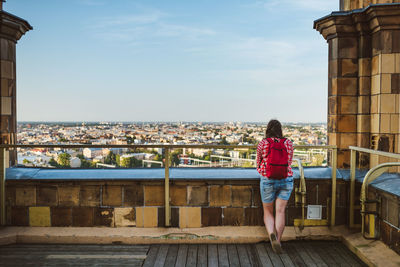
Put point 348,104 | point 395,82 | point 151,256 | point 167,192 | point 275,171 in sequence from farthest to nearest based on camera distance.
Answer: point 348,104
point 395,82
point 167,192
point 151,256
point 275,171

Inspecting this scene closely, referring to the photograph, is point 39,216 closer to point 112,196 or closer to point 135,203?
point 112,196

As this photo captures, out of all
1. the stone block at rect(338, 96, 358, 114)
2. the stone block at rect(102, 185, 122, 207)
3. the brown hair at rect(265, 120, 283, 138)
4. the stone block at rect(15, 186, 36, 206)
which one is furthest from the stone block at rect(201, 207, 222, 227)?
the stone block at rect(338, 96, 358, 114)

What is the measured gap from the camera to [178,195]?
4.03 metres

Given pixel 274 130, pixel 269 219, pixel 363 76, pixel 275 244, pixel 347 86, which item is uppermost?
pixel 363 76

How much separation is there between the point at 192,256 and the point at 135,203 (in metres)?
1.05

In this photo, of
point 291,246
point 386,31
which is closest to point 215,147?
point 291,246

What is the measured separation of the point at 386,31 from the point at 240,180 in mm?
2809

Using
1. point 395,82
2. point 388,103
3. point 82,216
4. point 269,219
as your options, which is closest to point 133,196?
point 82,216

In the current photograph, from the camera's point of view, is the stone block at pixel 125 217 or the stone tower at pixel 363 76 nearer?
the stone block at pixel 125 217

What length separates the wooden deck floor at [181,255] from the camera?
10.8ft

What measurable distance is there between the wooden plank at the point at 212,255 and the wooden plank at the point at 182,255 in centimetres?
26

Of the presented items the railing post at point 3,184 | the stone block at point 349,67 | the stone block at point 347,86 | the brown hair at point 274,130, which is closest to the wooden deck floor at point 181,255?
the railing post at point 3,184

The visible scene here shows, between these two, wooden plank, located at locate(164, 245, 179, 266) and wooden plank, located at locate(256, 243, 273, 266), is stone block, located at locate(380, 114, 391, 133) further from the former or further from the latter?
wooden plank, located at locate(164, 245, 179, 266)

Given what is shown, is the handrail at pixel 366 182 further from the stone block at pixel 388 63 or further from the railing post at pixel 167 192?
the railing post at pixel 167 192
